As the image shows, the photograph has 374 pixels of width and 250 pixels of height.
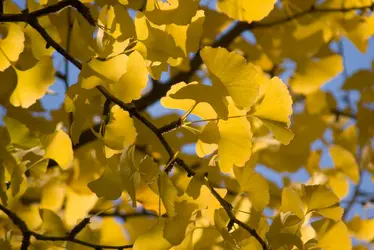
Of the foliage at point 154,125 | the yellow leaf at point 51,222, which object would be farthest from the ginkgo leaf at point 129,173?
the yellow leaf at point 51,222

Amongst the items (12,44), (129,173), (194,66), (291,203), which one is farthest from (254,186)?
(194,66)

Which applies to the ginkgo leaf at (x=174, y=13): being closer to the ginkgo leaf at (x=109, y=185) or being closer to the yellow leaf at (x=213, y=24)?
the ginkgo leaf at (x=109, y=185)

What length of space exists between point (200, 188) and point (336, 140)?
Answer: 78cm

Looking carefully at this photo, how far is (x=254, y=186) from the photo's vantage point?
1.88ft

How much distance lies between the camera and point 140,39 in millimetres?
481

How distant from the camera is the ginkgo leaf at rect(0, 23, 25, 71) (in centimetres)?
57

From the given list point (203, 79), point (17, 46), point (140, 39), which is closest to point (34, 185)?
point (203, 79)

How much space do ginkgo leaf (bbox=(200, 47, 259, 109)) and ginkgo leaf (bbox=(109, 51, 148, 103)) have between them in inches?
2.0

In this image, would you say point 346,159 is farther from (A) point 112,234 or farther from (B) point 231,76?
(B) point 231,76

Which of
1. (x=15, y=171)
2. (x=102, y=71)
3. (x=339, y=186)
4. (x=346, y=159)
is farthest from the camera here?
(x=346, y=159)

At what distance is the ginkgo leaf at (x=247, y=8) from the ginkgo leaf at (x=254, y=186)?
0.13 m

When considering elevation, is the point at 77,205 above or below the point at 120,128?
below

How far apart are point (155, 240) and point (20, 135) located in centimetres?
20

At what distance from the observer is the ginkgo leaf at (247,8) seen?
1.78ft
